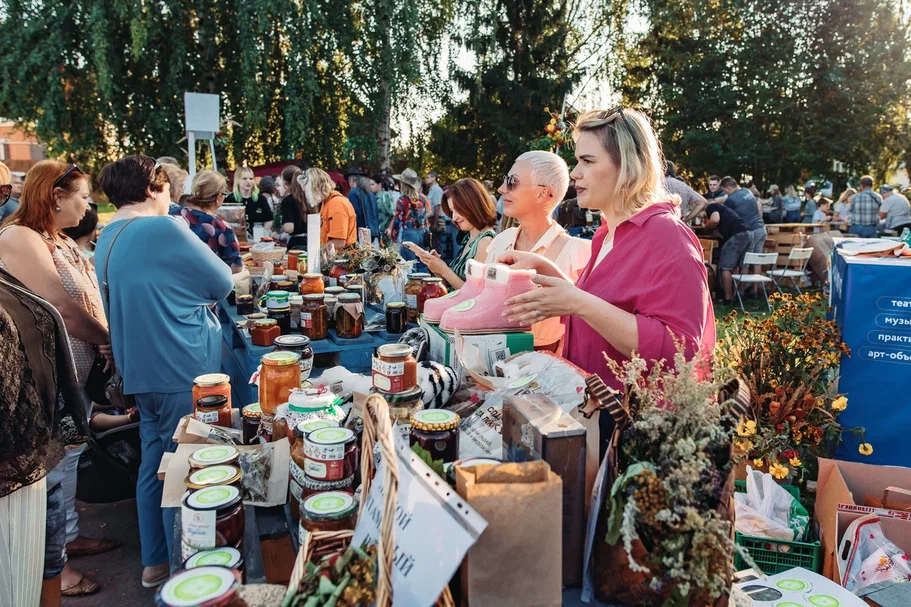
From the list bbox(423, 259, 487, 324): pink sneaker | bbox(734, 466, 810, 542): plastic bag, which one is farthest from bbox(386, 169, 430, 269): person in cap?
bbox(734, 466, 810, 542): plastic bag

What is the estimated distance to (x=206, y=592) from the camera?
2.97 ft

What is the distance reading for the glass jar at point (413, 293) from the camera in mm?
3320

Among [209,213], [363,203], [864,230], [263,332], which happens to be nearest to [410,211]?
[363,203]

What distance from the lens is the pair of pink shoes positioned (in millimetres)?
1829

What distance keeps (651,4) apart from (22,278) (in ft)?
63.4

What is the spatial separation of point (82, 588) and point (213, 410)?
161 cm

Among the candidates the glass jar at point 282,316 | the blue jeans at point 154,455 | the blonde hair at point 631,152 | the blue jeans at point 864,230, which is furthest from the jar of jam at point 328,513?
the blue jeans at point 864,230

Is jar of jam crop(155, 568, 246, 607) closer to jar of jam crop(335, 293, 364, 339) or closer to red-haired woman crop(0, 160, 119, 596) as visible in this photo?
red-haired woman crop(0, 160, 119, 596)

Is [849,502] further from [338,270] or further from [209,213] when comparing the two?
[209,213]

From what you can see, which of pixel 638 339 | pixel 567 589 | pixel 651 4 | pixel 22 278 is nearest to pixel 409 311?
pixel 22 278

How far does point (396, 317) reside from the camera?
3232 millimetres

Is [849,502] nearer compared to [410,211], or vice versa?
[849,502]

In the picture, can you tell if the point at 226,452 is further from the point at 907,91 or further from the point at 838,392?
the point at 907,91

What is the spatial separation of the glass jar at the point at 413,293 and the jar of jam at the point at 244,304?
44.7 inches
